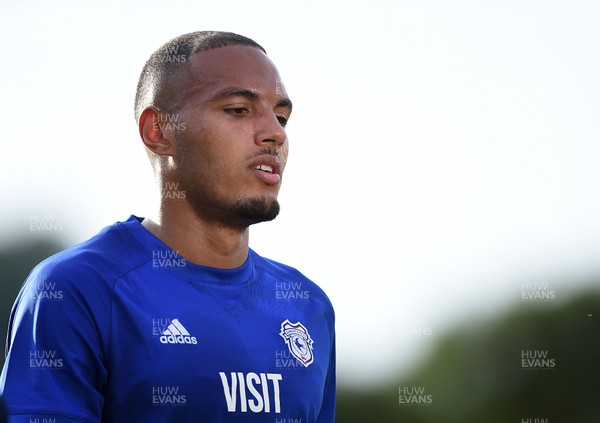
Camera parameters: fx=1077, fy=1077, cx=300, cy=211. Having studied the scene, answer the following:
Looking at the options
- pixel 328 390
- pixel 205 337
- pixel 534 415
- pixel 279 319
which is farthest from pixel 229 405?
pixel 534 415

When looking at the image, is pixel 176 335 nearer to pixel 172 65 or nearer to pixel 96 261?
pixel 96 261

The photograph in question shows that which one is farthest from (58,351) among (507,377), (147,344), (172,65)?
(507,377)

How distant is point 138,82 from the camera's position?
235 inches

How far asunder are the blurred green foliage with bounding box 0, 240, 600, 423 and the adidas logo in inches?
959

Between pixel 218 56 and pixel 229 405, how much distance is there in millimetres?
1768

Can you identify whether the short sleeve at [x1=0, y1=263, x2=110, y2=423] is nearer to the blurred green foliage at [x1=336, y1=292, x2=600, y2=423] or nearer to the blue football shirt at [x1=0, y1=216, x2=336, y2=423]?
the blue football shirt at [x1=0, y1=216, x2=336, y2=423]

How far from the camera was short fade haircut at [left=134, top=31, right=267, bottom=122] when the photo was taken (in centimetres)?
552

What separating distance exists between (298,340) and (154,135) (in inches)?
51.1

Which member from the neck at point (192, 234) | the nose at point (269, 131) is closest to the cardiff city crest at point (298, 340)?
the neck at point (192, 234)

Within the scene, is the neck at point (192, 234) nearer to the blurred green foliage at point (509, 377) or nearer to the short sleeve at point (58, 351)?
the short sleeve at point (58, 351)

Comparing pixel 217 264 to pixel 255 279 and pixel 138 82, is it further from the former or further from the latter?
pixel 138 82

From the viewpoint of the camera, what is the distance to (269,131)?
530 cm

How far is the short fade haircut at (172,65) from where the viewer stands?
5516 millimetres

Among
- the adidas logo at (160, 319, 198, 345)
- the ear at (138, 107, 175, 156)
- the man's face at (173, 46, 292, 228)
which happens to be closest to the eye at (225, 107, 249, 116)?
the man's face at (173, 46, 292, 228)
